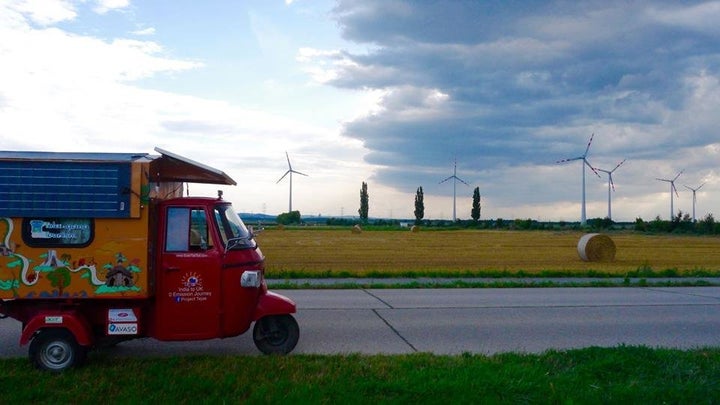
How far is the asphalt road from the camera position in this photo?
10.2 meters

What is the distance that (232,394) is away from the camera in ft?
23.5

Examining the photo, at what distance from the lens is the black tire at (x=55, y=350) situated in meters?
8.35

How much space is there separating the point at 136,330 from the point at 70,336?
697 millimetres

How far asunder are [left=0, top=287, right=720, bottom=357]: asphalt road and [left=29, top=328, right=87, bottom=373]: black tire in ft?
3.72

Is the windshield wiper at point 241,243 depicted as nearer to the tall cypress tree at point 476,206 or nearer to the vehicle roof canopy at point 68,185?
the vehicle roof canopy at point 68,185

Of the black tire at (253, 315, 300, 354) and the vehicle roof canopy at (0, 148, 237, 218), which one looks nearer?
the vehicle roof canopy at (0, 148, 237, 218)

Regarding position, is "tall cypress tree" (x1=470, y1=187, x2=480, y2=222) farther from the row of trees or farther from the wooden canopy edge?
the wooden canopy edge

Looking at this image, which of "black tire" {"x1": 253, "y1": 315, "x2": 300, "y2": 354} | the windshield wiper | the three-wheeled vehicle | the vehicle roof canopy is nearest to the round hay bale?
"black tire" {"x1": 253, "y1": 315, "x2": 300, "y2": 354}

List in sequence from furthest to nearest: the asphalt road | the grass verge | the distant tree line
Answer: the distant tree line
the asphalt road
the grass verge

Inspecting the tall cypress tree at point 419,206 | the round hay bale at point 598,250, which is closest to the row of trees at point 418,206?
the tall cypress tree at point 419,206

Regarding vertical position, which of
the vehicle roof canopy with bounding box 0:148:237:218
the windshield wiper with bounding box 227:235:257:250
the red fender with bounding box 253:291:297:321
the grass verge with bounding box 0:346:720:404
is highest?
the vehicle roof canopy with bounding box 0:148:237:218

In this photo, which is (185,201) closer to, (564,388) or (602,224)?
(564,388)

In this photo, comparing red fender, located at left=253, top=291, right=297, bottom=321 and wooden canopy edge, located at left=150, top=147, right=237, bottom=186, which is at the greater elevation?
wooden canopy edge, located at left=150, top=147, right=237, bottom=186

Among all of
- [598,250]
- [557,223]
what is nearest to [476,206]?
[557,223]
